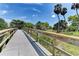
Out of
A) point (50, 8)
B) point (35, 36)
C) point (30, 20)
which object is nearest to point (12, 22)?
point (30, 20)

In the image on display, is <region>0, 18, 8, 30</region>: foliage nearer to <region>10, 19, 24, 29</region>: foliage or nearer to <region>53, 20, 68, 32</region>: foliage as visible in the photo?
<region>10, 19, 24, 29</region>: foliage

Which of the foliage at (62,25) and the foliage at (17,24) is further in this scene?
the foliage at (17,24)

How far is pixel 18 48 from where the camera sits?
4191 millimetres

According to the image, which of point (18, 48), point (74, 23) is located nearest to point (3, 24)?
point (18, 48)

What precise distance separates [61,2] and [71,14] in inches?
9.3

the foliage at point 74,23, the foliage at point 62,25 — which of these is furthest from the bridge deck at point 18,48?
the foliage at point 74,23

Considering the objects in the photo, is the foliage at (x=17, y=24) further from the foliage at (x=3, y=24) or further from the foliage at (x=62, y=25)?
the foliage at (x=62, y=25)

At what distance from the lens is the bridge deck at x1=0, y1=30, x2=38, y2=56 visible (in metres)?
4.04

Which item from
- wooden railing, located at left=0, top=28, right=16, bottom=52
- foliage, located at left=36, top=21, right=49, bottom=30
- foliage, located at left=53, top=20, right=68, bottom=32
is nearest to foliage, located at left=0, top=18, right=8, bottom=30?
wooden railing, located at left=0, top=28, right=16, bottom=52

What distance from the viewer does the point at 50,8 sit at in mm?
4086

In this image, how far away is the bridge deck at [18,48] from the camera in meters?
4.04

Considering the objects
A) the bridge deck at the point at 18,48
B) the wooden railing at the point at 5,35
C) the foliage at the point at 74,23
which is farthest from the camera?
the wooden railing at the point at 5,35

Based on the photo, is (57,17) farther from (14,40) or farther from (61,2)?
(14,40)

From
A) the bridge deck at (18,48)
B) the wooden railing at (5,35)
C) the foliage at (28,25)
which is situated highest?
the foliage at (28,25)
